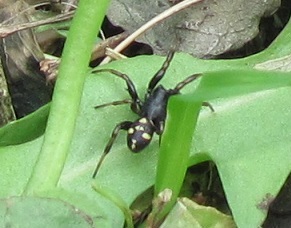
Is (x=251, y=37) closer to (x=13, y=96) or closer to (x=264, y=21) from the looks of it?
(x=264, y=21)

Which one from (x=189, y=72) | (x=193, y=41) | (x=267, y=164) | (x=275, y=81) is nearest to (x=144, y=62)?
(x=189, y=72)

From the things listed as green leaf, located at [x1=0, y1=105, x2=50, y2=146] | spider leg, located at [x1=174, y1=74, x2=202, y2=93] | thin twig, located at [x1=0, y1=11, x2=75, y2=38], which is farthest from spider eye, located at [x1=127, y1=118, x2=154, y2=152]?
thin twig, located at [x1=0, y1=11, x2=75, y2=38]

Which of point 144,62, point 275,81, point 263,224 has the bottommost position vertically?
point 263,224

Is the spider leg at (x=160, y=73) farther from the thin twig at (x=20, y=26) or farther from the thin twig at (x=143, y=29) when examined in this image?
the thin twig at (x=20, y=26)

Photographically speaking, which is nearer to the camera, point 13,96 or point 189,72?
point 189,72

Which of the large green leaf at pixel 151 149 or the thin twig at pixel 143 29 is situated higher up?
the thin twig at pixel 143 29

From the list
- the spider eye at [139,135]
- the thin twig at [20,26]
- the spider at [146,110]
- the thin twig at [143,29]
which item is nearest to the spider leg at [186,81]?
the spider at [146,110]

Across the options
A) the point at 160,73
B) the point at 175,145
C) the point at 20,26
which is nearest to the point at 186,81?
the point at 160,73

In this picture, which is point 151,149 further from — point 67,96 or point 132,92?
point 67,96
